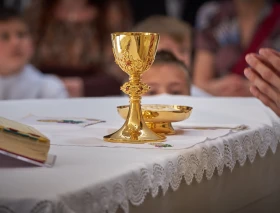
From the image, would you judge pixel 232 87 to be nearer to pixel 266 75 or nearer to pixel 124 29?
pixel 124 29

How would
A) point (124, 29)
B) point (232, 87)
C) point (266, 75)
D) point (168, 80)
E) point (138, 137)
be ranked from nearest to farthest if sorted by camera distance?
point (138, 137)
point (266, 75)
point (168, 80)
point (232, 87)
point (124, 29)

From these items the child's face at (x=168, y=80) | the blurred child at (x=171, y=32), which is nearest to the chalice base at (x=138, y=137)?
the child's face at (x=168, y=80)

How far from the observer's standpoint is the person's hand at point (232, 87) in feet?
9.57

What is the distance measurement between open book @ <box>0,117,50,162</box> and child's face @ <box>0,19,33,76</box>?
224 cm

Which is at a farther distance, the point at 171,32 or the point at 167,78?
the point at 171,32

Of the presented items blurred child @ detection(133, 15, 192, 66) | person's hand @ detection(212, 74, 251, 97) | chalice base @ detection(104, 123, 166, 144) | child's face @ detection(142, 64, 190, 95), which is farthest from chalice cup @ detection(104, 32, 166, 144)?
person's hand @ detection(212, 74, 251, 97)

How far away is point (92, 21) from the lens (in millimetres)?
3834

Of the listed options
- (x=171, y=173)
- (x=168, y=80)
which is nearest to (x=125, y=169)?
(x=171, y=173)

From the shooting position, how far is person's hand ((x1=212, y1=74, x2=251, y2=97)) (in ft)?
9.57

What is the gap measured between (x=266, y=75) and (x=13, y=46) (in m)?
2.03

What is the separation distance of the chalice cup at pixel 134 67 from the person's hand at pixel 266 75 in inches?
11.0

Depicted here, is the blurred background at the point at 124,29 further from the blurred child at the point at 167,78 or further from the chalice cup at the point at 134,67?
the chalice cup at the point at 134,67

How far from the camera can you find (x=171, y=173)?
1.07m

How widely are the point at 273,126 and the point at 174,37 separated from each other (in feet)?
4.43
